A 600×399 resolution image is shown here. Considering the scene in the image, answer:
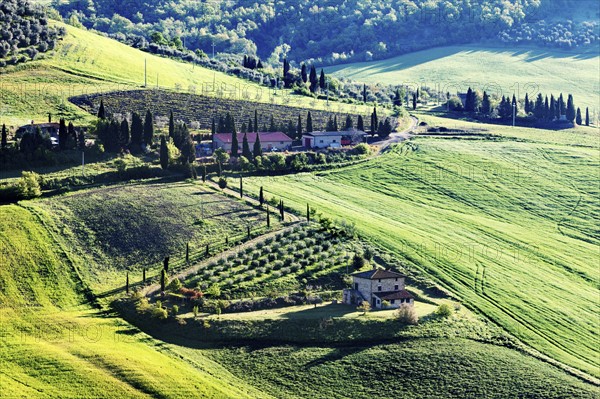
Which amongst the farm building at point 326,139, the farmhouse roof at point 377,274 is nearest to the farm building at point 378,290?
the farmhouse roof at point 377,274

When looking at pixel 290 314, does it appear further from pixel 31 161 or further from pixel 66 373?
pixel 31 161

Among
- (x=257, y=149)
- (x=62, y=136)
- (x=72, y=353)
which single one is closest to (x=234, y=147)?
(x=257, y=149)

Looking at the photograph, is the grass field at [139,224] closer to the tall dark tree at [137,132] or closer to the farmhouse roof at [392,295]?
the tall dark tree at [137,132]

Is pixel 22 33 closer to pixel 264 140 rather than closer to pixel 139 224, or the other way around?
pixel 264 140

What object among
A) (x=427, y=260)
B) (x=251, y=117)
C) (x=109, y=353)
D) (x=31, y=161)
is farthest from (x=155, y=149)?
(x=109, y=353)

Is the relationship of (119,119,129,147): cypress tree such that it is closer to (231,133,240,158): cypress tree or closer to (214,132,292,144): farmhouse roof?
A: (231,133,240,158): cypress tree

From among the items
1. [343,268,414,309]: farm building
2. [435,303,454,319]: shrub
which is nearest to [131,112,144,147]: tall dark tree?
[343,268,414,309]: farm building

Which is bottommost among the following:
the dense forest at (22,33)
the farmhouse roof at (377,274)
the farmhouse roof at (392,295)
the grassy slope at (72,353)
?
the grassy slope at (72,353)
